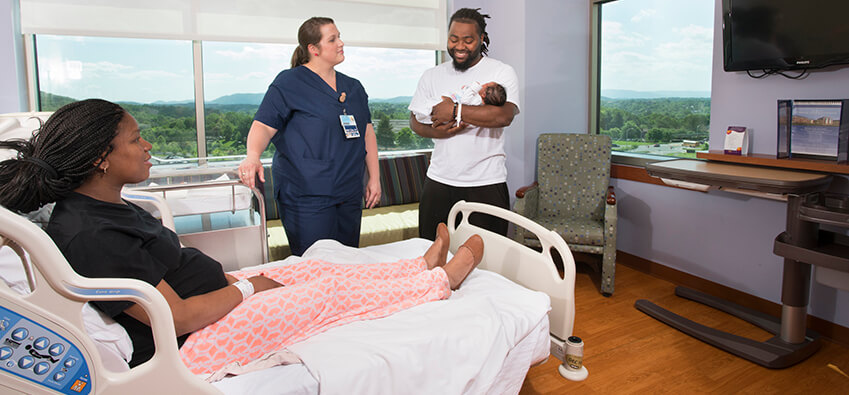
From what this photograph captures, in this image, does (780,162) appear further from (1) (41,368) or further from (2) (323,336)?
(1) (41,368)

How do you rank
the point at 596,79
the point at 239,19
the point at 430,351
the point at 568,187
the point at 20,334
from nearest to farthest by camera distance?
the point at 20,334 < the point at 430,351 < the point at 239,19 < the point at 568,187 < the point at 596,79

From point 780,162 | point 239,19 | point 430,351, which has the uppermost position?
point 239,19

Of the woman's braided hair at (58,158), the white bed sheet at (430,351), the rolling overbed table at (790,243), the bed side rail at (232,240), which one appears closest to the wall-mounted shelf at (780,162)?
the rolling overbed table at (790,243)

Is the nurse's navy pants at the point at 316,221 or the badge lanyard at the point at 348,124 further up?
the badge lanyard at the point at 348,124

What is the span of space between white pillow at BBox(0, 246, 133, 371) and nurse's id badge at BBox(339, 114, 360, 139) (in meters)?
1.24

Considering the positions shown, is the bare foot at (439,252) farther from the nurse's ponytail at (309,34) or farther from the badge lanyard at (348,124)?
the nurse's ponytail at (309,34)

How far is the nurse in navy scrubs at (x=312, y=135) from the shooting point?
222cm

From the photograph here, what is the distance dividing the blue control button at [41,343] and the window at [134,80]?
8.72ft

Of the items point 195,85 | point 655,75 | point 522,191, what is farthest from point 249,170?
point 655,75

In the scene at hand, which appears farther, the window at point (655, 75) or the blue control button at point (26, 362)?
the window at point (655, 75)

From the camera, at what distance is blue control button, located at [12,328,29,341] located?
36.4 inches

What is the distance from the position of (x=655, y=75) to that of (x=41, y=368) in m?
3.48

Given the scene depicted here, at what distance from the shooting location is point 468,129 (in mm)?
2518

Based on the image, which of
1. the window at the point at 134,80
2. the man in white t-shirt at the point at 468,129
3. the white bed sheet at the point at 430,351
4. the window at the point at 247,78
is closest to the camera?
the white bed sheet at the point at 430,351
